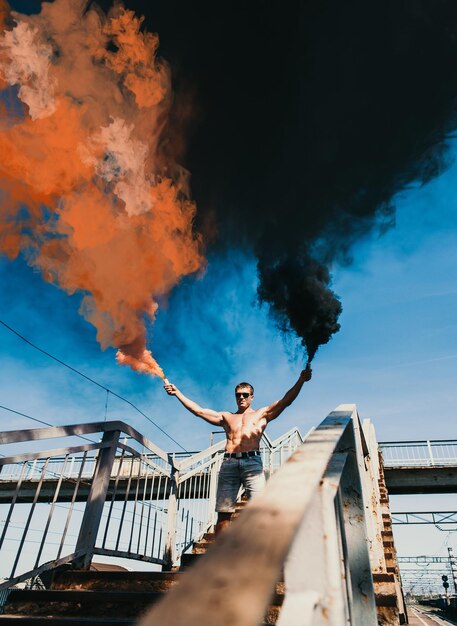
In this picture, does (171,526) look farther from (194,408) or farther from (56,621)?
(56,621)

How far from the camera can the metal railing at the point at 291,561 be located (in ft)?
2.00

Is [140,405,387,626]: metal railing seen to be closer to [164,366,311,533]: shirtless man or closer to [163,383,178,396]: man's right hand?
[164,366,311,533]: shirtless man

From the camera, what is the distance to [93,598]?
11.4 ft

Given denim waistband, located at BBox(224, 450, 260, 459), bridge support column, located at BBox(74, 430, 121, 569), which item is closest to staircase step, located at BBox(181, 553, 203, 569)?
bridge support column, located at BBox(74, 430, 121, 569)

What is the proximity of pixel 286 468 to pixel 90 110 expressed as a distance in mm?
7110

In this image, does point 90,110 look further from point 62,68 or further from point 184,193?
point 184,193

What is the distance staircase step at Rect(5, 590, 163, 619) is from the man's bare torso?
1737 mm

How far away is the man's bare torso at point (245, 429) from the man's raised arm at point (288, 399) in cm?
8

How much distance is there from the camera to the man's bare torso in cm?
480

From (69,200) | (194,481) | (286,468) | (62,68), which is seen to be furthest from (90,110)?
(286,468)

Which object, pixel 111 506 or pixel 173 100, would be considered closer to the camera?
pixel 111 506

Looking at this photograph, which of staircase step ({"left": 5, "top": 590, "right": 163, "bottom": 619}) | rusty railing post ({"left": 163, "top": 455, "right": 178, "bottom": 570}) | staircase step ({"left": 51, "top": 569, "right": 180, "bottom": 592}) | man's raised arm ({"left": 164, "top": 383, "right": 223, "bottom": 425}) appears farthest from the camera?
rusty railing post ({"left": 163, "top": 455, "right": 178, "bottom": 570})

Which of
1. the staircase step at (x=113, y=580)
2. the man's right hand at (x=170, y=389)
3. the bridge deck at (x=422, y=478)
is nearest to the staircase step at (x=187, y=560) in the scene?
the staircase step at (x=113, y=580)

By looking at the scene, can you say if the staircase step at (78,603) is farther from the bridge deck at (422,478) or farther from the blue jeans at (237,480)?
the bridge deck at (422,478)
